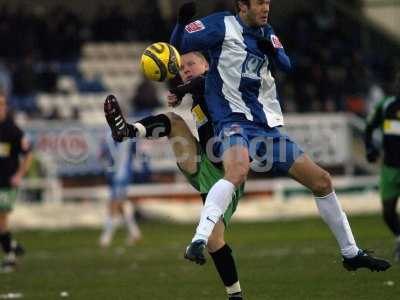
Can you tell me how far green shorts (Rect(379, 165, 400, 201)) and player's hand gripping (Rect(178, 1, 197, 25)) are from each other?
17.8 ft

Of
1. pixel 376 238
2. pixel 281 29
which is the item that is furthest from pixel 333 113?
pixel 376 238

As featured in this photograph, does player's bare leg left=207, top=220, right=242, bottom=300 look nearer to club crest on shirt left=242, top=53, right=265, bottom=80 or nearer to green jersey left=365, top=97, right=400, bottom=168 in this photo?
club crest on shirt left=242, top=53, right=265, bottom=80

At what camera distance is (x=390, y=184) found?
15016 millimetres

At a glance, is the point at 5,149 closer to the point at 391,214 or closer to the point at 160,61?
the point at 391,214

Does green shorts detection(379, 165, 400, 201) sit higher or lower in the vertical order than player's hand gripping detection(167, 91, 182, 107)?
lower

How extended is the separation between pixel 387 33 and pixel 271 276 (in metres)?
22.9

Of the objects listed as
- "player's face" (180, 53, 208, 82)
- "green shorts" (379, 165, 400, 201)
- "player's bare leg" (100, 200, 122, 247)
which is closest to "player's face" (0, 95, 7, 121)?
"player's bare leg" (100, 200, 122, 247)

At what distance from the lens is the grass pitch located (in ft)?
39.2

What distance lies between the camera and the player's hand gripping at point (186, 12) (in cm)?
1030

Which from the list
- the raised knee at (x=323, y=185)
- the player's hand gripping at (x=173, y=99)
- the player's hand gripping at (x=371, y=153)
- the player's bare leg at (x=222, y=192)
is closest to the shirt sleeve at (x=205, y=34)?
the player's hand gripping at (x=173, y=99)

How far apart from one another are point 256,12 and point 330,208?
173 centimetres

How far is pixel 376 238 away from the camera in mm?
19094

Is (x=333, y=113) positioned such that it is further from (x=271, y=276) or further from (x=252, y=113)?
(x=252, y=113)

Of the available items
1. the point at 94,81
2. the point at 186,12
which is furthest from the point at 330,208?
the point at 94,81
